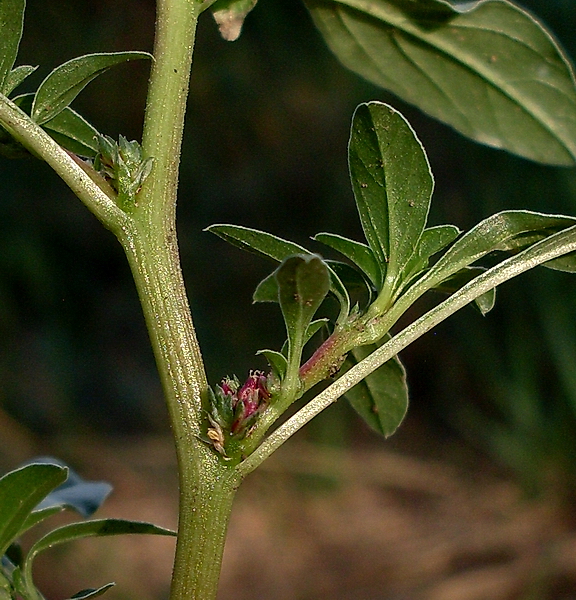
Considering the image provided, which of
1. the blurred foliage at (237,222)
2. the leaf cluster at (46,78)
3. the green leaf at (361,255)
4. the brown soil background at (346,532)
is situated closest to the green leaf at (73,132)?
the leaf cluster at (46,78)

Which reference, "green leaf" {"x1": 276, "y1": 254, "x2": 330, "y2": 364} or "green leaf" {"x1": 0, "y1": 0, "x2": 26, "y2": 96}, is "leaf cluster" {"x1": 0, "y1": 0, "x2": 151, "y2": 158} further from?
"green leaf" {"x1": 276, "y1": 254, "x2": 330, "y2": 364}

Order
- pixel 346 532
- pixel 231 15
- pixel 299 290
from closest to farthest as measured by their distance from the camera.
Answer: pixel 299 290
pixel 231 15
pixel 346 532

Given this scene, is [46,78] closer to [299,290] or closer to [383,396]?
[299,290]

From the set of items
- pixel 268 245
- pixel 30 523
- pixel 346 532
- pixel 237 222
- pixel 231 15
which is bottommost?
pixel 30 523

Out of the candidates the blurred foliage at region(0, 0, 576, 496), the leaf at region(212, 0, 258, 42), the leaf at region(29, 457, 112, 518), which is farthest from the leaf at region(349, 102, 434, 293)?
the blurred foliage at region(0, 0, 576, 496)

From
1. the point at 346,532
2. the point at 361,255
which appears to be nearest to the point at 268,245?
the point at 361,255

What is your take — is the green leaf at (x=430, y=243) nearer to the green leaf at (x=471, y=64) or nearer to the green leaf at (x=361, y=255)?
the green leaf at (x=361, y=255)
